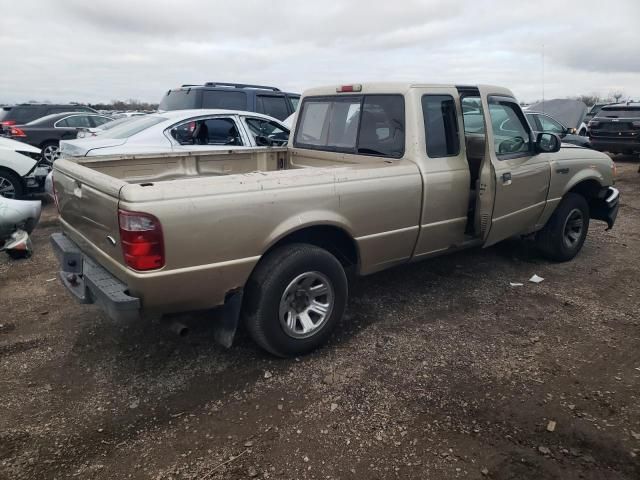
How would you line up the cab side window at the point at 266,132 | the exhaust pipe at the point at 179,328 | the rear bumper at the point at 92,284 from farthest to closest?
the cab side window at the point at 266,132, the exhaust pipe at the point at 179,328, the rear bumper at the point at 92,284

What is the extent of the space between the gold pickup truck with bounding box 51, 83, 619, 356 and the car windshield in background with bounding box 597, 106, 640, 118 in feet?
33.8

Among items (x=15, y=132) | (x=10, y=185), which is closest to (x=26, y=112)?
(x=15, y=132)

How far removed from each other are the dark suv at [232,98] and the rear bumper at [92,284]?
6.02 meters

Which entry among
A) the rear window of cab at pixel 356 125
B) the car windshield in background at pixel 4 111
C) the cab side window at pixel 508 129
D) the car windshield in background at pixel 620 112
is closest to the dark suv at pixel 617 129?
the car windshield in background at pixel 620 112

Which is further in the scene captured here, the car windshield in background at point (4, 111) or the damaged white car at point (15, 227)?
the car windshield in background at point (4, 111)

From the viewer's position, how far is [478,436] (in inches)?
109

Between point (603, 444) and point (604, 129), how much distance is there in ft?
45.5

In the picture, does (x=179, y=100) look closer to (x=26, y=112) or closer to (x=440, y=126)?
(x=440, y=126)

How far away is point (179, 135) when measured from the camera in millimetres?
7266

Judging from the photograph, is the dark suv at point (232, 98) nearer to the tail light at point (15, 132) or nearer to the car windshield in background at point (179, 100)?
the car windshield in background at point (179, 100)

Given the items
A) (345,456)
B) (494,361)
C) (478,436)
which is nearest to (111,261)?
(345,456)

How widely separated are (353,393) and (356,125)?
2385mm

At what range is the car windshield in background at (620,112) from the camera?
1373 cm

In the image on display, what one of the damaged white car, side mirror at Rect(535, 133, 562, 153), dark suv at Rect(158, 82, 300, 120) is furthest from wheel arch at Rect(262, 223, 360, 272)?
dark suv at Rect(158, 82, 300, 120)
